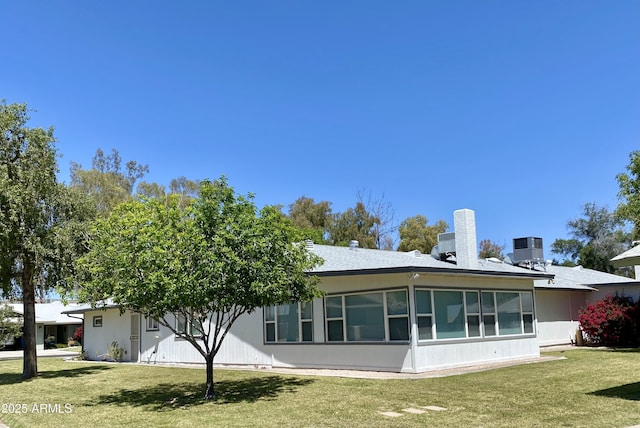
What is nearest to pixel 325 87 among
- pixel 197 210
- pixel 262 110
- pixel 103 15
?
pixel 262 110

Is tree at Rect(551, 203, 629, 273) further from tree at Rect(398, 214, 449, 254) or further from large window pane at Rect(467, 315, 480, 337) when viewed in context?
large window pane at Rect(467, 315, 480, 337)

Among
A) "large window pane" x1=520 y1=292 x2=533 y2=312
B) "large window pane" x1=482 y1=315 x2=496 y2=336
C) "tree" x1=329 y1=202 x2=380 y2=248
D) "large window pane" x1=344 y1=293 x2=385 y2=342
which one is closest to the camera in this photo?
"large window pane" x1=344 y1=293 x2=385 y2=342

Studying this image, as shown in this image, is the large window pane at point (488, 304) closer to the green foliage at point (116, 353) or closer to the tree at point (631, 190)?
the tree at point (631, 190)

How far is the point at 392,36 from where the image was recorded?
20.3m

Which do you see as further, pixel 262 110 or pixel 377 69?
pixel 262 110

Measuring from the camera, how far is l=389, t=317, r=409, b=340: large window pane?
1507cm

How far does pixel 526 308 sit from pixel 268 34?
1334 cm

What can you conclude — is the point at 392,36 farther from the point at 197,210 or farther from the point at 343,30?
the point at 197,210

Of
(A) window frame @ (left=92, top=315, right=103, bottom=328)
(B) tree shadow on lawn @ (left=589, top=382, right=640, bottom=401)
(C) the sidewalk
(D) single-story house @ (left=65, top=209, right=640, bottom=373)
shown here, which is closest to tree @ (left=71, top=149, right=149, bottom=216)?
(C) the sidewalk

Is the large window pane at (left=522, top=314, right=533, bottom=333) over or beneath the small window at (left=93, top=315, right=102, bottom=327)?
beneath

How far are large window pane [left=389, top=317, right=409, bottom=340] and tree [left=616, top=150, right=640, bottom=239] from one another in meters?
6.29

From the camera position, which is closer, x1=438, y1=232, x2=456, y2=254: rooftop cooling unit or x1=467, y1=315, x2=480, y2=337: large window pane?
x1=467, y1=315, x2=480, y2=337: large window pane

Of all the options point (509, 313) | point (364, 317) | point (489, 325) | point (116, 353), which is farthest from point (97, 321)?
point (509, 313)

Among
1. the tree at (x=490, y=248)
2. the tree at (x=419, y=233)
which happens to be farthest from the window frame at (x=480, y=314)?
the tree at (x=490, y=248)
